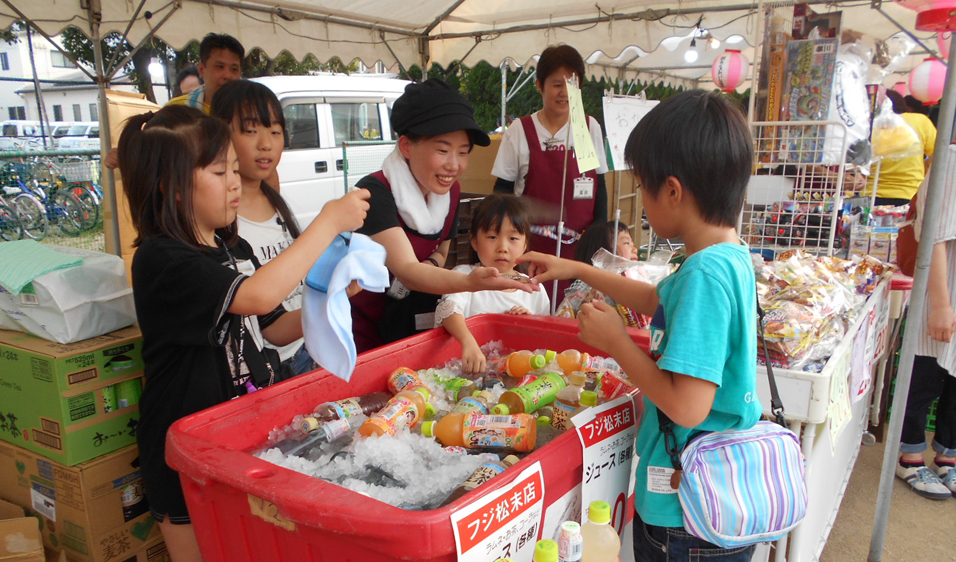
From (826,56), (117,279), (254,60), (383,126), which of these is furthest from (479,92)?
(117,279)

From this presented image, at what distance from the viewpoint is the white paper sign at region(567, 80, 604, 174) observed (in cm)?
301

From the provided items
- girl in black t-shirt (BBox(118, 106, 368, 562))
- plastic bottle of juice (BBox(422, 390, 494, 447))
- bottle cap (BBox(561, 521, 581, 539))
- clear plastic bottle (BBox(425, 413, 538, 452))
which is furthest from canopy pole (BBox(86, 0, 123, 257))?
bottle cap (BBox(561, 521, 581, 539))

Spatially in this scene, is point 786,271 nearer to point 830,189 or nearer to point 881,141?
point 830,189

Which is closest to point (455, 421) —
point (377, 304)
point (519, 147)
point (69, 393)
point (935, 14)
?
point (377, 304)

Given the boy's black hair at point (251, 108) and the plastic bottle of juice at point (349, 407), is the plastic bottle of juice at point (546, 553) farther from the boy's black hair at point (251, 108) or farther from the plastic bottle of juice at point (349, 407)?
the boy's black hair at point (251, 108)

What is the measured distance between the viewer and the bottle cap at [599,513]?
1207mm

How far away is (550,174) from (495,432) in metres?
2.50

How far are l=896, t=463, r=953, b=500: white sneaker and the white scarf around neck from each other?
8.95ft

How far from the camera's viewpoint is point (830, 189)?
2.90m

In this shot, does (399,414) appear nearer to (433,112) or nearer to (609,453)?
(609,453)

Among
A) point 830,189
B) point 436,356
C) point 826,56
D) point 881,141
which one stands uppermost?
point 826,56

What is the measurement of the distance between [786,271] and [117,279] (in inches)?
90.2

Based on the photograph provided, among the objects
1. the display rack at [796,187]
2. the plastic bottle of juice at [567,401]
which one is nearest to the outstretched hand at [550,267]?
the plastic bottle of juice at [567,401]

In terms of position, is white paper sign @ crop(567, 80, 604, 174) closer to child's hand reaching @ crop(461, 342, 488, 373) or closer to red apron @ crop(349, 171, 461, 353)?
red apron @ crop(349, 171, 461, 353)
